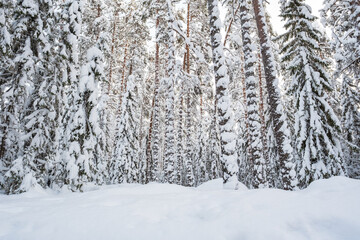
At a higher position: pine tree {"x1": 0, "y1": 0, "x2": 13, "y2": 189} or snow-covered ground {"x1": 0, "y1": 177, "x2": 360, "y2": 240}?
pine tree {"x1": 0, "y1": 0, "x2": 13, "y2": 189}

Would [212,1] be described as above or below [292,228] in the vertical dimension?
above

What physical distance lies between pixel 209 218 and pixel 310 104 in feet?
24.9

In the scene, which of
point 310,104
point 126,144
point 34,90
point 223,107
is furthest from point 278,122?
point 126,144

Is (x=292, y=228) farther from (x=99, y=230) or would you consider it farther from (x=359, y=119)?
(x=359, y=119)

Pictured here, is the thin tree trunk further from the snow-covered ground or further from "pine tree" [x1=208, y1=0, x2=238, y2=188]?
the snow-covered ground

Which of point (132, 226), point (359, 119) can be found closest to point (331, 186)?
point (132, 226)

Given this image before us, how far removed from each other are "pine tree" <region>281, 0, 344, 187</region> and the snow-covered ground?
5.43 meters

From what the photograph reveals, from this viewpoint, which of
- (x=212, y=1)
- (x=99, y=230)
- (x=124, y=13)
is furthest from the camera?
(x=124, y=13)

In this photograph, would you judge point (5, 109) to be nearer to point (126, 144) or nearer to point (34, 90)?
point (34, 90)

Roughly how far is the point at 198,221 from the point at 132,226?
902 millimetres

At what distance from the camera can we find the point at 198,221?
119 inches

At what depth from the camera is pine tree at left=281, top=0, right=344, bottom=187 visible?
335 inches

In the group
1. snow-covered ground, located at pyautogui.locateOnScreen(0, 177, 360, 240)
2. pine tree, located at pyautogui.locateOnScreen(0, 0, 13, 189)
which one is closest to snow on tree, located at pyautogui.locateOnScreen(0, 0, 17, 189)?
pine tree, located at pyautogui.locateOnScreen(0, 0, 13, 189)

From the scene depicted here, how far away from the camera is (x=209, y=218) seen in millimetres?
3061
